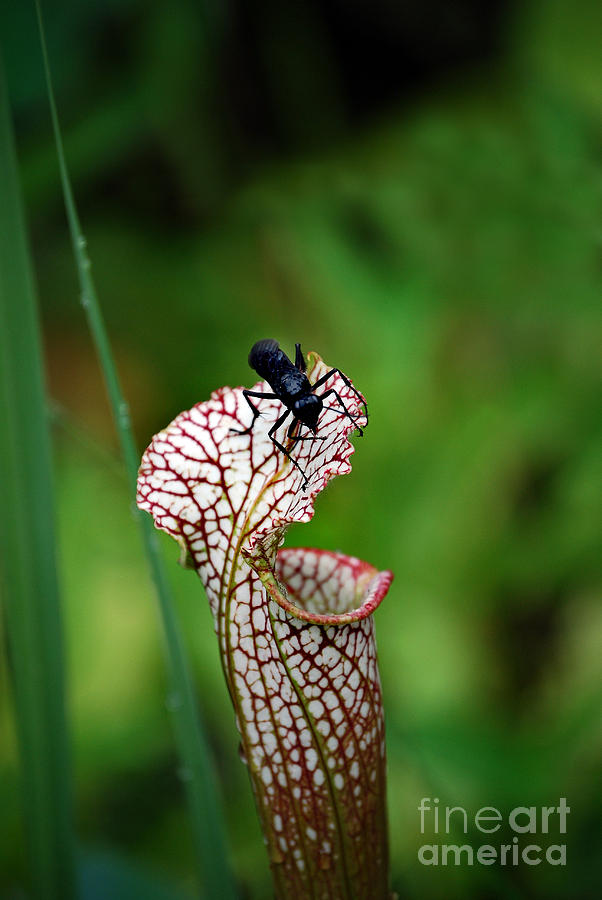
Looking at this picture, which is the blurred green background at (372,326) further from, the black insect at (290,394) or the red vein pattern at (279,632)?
the black insect at (290,394)

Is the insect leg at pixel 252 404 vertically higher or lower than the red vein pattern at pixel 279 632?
higher

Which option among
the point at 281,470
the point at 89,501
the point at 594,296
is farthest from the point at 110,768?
the point at 594,296

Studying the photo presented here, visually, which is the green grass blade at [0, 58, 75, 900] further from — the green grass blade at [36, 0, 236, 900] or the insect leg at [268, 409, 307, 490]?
the insect leg at [268, 409, 307, 490]

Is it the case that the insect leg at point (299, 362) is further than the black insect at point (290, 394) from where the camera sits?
Yes

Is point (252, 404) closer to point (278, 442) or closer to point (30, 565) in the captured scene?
point (278, 442)

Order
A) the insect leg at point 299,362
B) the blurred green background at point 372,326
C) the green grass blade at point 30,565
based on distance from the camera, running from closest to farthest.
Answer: the green grass blade at point 30,565 < the insect leg at point 299,362 < the blurred green background at point 372,326

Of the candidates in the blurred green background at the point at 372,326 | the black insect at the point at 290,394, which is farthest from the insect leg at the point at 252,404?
the blurred green background at the point at 372,326
